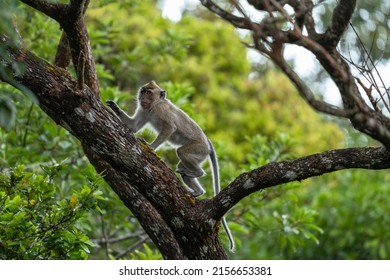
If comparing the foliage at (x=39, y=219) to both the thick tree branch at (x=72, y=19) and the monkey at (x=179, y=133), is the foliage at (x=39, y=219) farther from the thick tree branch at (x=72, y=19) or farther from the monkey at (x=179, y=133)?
the monkey at (x=179, y=133)

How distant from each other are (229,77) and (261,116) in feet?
3.93

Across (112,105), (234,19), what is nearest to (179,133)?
(112,105)

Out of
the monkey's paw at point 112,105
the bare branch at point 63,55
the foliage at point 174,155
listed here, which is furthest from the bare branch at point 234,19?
the bare branch at point 63,55

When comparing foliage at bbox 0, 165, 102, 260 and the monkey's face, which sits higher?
the monkey's face

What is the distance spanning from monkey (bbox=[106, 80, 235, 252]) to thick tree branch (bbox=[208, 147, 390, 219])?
1.62 m

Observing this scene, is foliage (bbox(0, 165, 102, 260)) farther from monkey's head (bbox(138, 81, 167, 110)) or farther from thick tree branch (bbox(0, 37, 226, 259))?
monkey's head (bbox(138, 81, 167, 110))

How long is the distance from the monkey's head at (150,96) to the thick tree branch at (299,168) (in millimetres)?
2167

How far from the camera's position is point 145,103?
7355mm

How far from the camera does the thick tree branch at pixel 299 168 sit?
470cm

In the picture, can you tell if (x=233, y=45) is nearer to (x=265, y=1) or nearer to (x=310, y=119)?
(x=310, y=119)

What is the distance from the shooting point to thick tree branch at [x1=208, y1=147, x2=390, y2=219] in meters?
4.70

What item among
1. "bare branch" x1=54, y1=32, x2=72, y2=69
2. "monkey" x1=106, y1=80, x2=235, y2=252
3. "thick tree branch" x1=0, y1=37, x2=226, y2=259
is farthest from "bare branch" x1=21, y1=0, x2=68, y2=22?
"monkey" x1=106, y1=80, x2=235, y2=252

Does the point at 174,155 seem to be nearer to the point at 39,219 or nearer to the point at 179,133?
the point at 179,133
